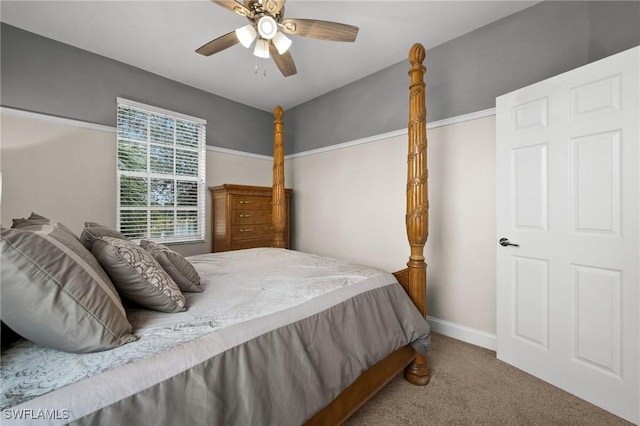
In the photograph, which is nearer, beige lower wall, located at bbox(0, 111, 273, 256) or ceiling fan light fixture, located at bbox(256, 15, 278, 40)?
ceiling fan light fixture, located at bbox(256, 15, 278, 40)

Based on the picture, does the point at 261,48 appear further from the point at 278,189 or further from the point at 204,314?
the point at 204,314

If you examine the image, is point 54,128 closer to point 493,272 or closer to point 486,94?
point 486,94

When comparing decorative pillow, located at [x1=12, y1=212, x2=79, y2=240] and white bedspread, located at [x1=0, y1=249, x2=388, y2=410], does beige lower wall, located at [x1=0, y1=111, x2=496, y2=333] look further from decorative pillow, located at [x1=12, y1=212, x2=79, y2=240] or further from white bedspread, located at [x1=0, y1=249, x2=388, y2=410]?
decorative pillow, located at [x1=12, y1=212, x2=79, y2=240]

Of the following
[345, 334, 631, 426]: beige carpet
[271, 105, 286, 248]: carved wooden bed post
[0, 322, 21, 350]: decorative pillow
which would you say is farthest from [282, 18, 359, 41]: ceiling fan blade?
[345, 334, 631, 426]: beige carpet

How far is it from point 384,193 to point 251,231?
176 centimetres

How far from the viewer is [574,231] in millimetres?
1723

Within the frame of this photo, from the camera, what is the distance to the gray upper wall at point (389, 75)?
76.5 inches

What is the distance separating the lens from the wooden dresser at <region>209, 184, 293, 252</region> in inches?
133

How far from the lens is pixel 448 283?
2.58 metres

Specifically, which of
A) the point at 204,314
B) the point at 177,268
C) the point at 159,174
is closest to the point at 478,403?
the point at 204,314

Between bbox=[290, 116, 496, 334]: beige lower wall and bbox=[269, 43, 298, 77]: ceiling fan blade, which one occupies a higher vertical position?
bbox=[269, 43, 298, 77]: ceiling fan blade

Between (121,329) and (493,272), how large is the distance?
255 cm

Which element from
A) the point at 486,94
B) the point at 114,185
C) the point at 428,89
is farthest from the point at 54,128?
the point at 486,94

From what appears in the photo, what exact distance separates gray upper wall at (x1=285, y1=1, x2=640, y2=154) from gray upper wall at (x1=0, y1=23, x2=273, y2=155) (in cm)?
189
